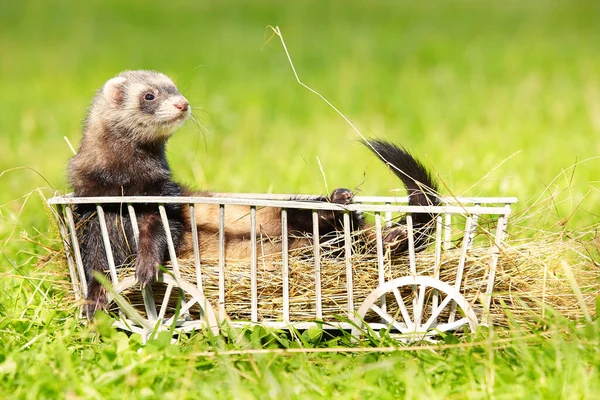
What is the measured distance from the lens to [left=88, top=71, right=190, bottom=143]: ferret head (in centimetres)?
340

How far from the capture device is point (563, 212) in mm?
4758

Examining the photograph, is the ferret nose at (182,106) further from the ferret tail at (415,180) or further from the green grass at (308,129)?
the ferret tail at (415,180)

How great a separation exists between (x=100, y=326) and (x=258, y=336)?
2.02 feet

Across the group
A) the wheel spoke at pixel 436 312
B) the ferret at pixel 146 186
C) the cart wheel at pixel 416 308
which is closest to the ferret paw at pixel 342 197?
the ferret at pixel 146 186

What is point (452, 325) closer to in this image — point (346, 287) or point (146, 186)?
point (346, 287)

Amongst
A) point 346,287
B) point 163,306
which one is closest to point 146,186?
point 163,306

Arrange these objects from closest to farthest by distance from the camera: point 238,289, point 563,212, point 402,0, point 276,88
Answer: point 238,289 < point 563,212 < point 276,88 < point 402,0

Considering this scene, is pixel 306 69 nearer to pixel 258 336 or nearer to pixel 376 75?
pixel 376 75

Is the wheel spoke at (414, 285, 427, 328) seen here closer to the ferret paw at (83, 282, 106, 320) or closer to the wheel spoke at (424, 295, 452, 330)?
the wheel spoke at (424, 295, 452, 330)

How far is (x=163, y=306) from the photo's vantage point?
3.06m

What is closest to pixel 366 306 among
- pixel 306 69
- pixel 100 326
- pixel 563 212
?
pixel 100 326

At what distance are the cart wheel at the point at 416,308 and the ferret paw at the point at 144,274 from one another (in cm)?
84

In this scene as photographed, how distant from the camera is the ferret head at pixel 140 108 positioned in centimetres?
340

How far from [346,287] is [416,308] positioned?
1.01 ft
